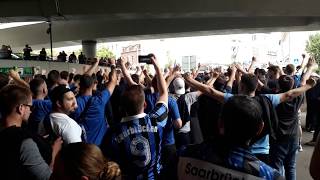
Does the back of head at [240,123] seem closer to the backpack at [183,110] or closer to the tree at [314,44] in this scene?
the backpack at [183,110]

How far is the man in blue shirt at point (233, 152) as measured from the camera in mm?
2754

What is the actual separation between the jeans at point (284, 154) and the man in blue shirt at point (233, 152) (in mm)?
3704

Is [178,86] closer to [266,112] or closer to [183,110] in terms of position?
[183,110]

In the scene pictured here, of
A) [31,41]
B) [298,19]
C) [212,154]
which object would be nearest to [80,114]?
[212,154]

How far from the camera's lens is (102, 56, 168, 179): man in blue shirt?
3.88m

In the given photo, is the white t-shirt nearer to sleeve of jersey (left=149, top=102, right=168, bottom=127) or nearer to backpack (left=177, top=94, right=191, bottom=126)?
sleeve of jersey (left=149, top=102, right=168, bottom=127)

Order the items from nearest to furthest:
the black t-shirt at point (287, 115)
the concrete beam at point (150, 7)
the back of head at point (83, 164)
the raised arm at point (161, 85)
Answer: the back of head at point (83, 164)
the raised arm at point (161, 85)
the black t-shirt at point (287, 115)
the concrete beam at point (150, 7)

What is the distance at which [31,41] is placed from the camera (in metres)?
38.1

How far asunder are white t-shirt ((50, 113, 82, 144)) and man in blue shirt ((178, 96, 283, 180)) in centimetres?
156

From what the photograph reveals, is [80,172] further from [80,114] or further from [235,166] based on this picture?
[80,114]

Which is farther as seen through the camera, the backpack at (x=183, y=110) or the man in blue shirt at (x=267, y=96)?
the backpack at (x=183, y=110)

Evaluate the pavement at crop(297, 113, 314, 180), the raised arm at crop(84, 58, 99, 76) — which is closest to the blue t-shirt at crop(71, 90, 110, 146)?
the raised arm at crop(84, 58, 99, 76)

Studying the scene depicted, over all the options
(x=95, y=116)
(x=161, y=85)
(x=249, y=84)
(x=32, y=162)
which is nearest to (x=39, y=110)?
(x=95, y=116)

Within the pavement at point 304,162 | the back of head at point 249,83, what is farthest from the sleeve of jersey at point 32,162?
the pavement at point 304,162
